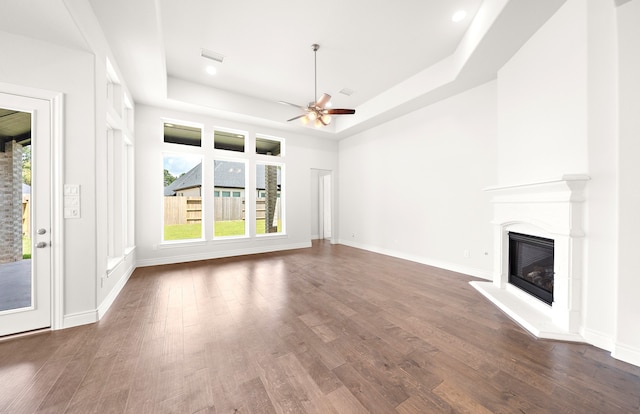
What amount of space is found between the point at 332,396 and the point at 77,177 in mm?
3259

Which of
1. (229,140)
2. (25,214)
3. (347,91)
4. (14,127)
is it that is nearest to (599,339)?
(347,91)

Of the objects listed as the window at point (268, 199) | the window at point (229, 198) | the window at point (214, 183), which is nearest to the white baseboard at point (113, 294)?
the window at point (214, 183)

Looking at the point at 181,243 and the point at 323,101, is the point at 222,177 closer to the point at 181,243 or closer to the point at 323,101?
the point at 181,243

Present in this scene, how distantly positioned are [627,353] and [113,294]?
17.8 ft

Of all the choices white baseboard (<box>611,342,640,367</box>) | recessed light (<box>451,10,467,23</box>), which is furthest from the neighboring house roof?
white baseboard (<box>611,342,640,367</box>)

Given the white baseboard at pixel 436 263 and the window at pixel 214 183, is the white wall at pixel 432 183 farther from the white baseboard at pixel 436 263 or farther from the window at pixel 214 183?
the window at pixel 214 183

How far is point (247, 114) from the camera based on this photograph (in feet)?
18.2

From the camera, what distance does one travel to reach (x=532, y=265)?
3.03 m

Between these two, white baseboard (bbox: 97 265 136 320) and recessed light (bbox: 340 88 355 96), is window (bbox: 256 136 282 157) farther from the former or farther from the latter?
white baseboard (bbox: 97 265 136 320)

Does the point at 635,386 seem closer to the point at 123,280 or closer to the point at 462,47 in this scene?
the point at 462,47

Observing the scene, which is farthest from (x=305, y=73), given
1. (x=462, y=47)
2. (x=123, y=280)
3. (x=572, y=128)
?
(x=123, y=280)

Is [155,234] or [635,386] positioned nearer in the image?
[635,386]

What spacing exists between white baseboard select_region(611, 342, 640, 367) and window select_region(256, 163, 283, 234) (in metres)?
6.06

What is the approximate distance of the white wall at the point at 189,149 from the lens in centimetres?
488
